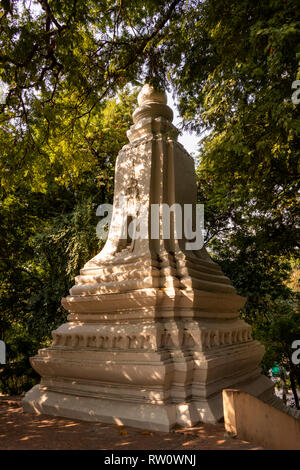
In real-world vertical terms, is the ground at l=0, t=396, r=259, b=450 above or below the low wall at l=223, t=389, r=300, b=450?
below

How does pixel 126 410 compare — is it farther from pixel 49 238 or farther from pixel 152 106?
pixel 49 238

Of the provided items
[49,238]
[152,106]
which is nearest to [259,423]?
[152,106]

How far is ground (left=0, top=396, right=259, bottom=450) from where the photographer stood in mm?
3107

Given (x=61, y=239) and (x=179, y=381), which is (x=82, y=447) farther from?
(x=61, y=239)

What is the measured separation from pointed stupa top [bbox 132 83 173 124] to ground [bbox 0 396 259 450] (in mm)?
5331

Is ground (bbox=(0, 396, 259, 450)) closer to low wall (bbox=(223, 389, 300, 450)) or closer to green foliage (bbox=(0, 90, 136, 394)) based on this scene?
low wall (bbox=(223, 389, 300, 450))

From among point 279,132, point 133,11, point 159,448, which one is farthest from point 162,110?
point 159,448

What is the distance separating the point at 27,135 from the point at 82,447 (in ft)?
16.9

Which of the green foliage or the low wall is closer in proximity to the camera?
the low wall

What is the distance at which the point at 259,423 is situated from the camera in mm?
3109

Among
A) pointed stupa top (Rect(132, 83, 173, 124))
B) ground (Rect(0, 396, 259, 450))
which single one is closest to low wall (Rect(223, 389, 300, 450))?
ground (Rect(0, 396, 259, 450))

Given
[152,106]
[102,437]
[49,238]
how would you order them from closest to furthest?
[102,437] → [152,106] → [49,238]

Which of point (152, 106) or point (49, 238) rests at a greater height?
point (152, 106)

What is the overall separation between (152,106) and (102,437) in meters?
5.57
